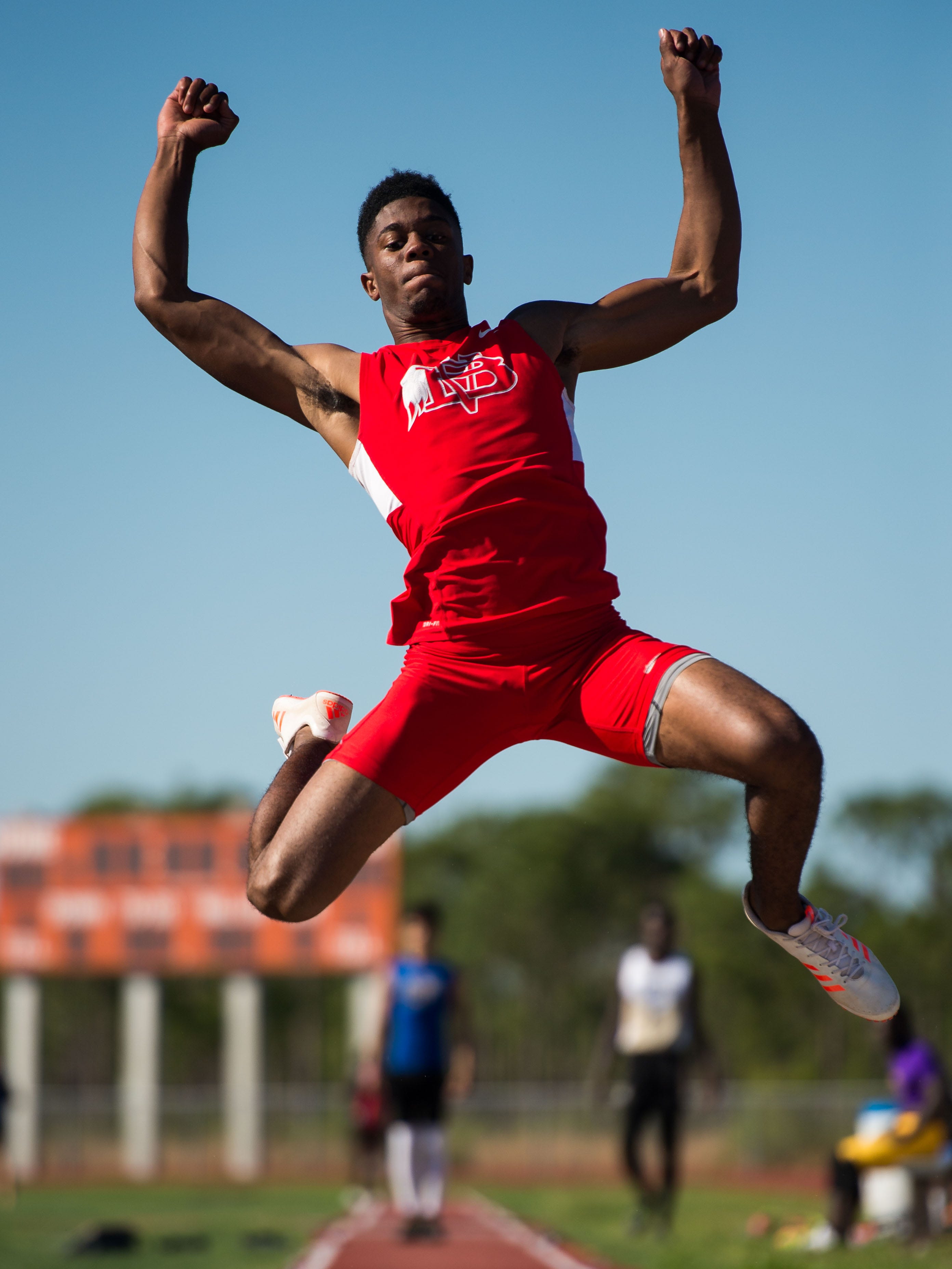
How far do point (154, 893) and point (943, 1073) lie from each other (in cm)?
1901

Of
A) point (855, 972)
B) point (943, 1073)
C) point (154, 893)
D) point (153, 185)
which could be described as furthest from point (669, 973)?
point (154, 893)

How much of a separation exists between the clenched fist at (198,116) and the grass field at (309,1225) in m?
5.32

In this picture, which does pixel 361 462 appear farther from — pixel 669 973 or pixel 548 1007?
pixel 548 1007

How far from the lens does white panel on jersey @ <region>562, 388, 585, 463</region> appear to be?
413 cm

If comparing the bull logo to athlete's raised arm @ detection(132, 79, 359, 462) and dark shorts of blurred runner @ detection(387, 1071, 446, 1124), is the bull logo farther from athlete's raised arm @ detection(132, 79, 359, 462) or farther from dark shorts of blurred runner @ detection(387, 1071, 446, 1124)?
dark shorts of blurred runner @ detection(387, 1071, 446, 1124)

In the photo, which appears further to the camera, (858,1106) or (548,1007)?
(548,1007)

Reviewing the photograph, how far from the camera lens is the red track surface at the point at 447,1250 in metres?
8.32

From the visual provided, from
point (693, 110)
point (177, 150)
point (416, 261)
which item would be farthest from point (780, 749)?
point (177, 150)

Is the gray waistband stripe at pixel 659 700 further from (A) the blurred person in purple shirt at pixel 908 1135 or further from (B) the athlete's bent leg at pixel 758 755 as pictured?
(A) the blurred person in purple shirt at pixel 908 1135

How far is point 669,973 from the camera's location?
1001 centimetres

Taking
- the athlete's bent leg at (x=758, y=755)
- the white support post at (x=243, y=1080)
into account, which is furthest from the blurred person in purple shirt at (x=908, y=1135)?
the white support post at (x=243, y=1080)

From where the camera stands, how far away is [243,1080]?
27.3m

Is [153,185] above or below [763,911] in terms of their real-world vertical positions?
above

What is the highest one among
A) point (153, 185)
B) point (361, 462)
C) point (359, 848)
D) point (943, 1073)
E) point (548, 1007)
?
point (153, 185)
